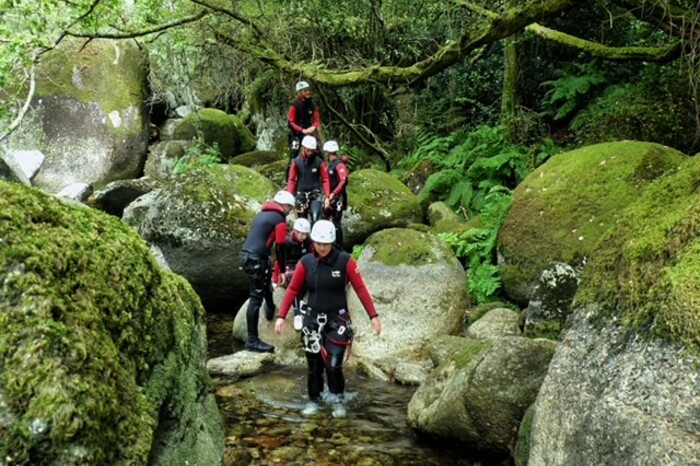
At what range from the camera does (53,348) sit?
7.75 feet

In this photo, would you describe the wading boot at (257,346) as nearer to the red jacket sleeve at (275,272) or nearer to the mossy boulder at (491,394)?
the red jacket sleeve at (275,272)

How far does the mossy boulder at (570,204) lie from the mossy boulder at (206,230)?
4.73 m

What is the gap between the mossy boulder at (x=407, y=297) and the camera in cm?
916

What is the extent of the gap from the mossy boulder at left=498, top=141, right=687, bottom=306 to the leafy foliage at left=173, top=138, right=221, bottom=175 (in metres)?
8.86

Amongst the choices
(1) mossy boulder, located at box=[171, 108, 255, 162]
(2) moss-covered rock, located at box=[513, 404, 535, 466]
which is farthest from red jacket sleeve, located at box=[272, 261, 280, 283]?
(1) mossy boulder, located at box=[171, 108, 255, 162]

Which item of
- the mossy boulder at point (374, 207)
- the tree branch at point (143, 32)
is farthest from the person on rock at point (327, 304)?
the tree branch at point (143, 32)

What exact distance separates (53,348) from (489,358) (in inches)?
169

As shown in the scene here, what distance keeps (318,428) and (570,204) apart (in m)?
5.06

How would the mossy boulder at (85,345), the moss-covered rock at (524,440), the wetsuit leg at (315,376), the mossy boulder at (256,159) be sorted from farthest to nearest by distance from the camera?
the mossy boulder at (256,159) < the wetsuit leg at (315,376) < the moss-covered rock at (524,440) < the mossy boulder at (85,345)

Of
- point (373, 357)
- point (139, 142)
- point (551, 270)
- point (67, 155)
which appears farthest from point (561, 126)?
point (67, 155)

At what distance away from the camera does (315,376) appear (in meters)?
A: 7.51

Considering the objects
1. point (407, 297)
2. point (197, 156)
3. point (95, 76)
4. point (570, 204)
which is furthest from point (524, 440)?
point (95, 76)

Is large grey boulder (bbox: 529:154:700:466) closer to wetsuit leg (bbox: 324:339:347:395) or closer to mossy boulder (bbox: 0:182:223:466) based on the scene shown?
mossy boulder (bbox: 0:182:223:466)

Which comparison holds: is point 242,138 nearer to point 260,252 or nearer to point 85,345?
point 260,252
